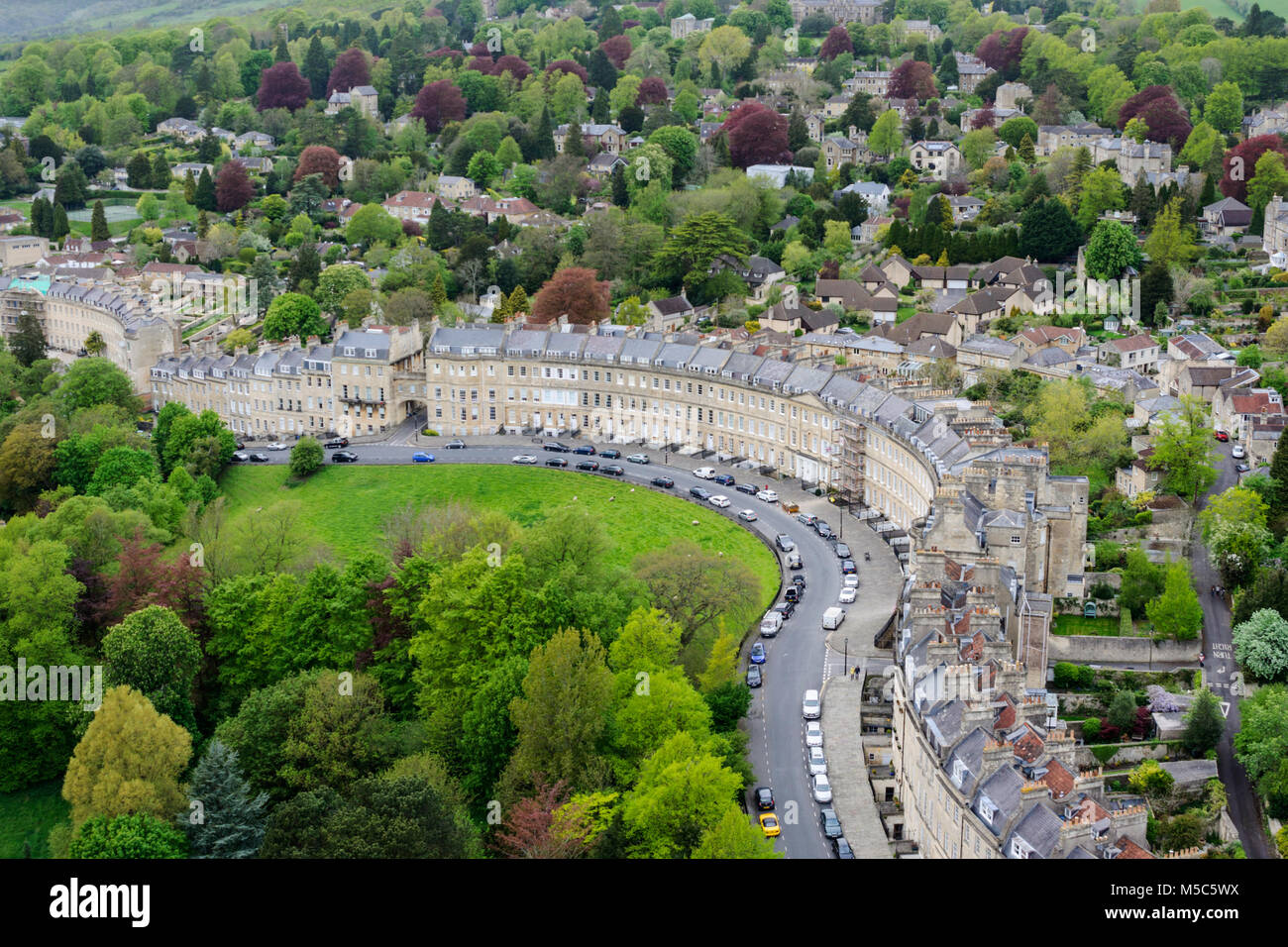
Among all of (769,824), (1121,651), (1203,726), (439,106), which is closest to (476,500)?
(1121,651)

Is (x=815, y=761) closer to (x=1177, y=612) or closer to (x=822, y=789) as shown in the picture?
(x=822, y=789)

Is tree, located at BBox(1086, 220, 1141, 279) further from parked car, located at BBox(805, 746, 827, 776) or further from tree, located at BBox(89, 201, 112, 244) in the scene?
tree, located at BBox(89, 201, 112, 244)

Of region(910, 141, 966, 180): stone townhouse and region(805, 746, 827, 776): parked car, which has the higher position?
region(910, 141, 966, 180): stone townhouse

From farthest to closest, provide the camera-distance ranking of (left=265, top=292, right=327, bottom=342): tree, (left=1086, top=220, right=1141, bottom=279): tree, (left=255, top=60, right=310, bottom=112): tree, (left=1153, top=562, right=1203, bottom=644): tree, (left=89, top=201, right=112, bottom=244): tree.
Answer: (left=255, top=60, right=310, bottom=112): tree
(left=89, top=201, right=112, bottom=244): tree
(left=265, top=292, right=327, bottom=342): tree
(left=1086, top=220, right=1141, bottom=279): tree
(left=1153, top=562, right=1203, bottom=644): tree

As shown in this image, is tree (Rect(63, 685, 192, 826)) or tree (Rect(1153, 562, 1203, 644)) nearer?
tree (Rect(63, 685, 192, 826))

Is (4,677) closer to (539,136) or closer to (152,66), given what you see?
(539,136)

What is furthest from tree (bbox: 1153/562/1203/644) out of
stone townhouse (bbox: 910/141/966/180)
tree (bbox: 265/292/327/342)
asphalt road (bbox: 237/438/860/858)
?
stone townhouse (bbox: 910/141/966/180)

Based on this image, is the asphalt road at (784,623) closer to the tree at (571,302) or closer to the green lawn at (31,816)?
the tree at (571,302)
